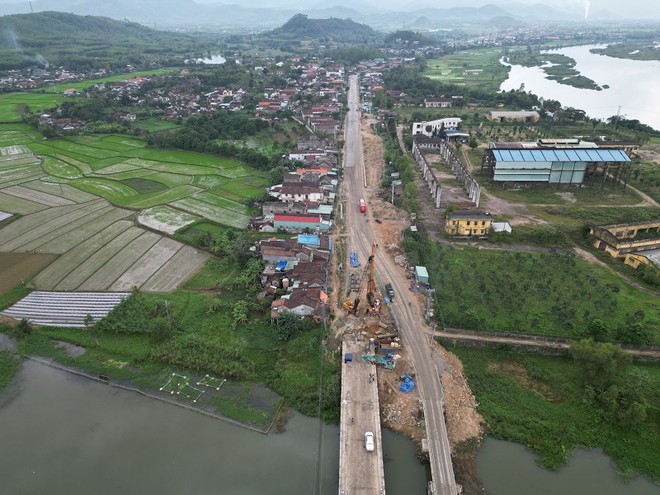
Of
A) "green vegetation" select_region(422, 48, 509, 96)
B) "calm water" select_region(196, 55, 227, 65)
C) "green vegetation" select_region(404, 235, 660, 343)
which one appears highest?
"calm water" select_region(196, 55, 227, 65)

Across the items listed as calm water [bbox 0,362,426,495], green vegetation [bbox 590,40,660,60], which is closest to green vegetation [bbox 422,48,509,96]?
green vegetation [bbox 590,40,660,60]

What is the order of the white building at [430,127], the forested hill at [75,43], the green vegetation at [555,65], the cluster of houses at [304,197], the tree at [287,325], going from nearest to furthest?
the tree at [287,325]
the cluster of houses at [304,197]
the white building at [430,127]
the green vegetation at [555,65]
the forested hill at [75,43]

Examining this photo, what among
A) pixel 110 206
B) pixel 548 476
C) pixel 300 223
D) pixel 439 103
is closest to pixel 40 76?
pixel 110 206

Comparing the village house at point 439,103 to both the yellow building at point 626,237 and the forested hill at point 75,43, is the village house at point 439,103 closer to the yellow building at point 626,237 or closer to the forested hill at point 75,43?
the yellow building at point 626,237

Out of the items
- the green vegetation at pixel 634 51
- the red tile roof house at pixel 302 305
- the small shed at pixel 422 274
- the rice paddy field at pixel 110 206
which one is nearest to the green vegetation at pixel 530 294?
the small shed at pixel 422 274

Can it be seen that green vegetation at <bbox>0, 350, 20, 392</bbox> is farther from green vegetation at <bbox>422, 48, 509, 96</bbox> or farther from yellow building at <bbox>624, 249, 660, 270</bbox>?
green vegetation at <bbox>422, 48, 509, 96</bbox>

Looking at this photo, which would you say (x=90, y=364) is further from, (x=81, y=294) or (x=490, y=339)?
(x=490, y=339)

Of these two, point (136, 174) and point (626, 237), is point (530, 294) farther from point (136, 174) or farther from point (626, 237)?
point (136, 174)
